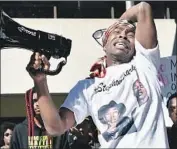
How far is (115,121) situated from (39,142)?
92.2 inches

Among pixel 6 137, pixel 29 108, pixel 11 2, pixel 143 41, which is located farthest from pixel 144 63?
pixel 11 2

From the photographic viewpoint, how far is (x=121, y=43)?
6.68ft

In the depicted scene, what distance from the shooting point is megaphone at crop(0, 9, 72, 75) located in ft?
7.12

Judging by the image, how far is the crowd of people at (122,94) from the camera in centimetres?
192

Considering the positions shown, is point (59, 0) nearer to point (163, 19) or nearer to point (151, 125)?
point (163, 19)

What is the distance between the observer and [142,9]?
2080mm

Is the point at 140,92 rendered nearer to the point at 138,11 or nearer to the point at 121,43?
the point at 121,43

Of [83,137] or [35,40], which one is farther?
[83,137]

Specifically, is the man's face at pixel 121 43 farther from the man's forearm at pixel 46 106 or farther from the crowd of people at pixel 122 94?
the man's forearm at pixel 46 106

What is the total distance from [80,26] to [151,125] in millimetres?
5240

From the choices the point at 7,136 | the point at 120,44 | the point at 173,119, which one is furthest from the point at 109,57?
the point at 7,136

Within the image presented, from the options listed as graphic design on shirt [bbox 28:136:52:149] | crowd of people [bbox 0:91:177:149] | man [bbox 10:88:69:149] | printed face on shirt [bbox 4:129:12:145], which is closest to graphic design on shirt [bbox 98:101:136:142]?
crowd of people [bbox 0:91:177:149]

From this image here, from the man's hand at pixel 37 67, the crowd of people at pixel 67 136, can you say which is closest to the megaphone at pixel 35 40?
the man's hand at pixel 37 67

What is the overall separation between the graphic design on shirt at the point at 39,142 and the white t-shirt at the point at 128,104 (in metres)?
2.12
